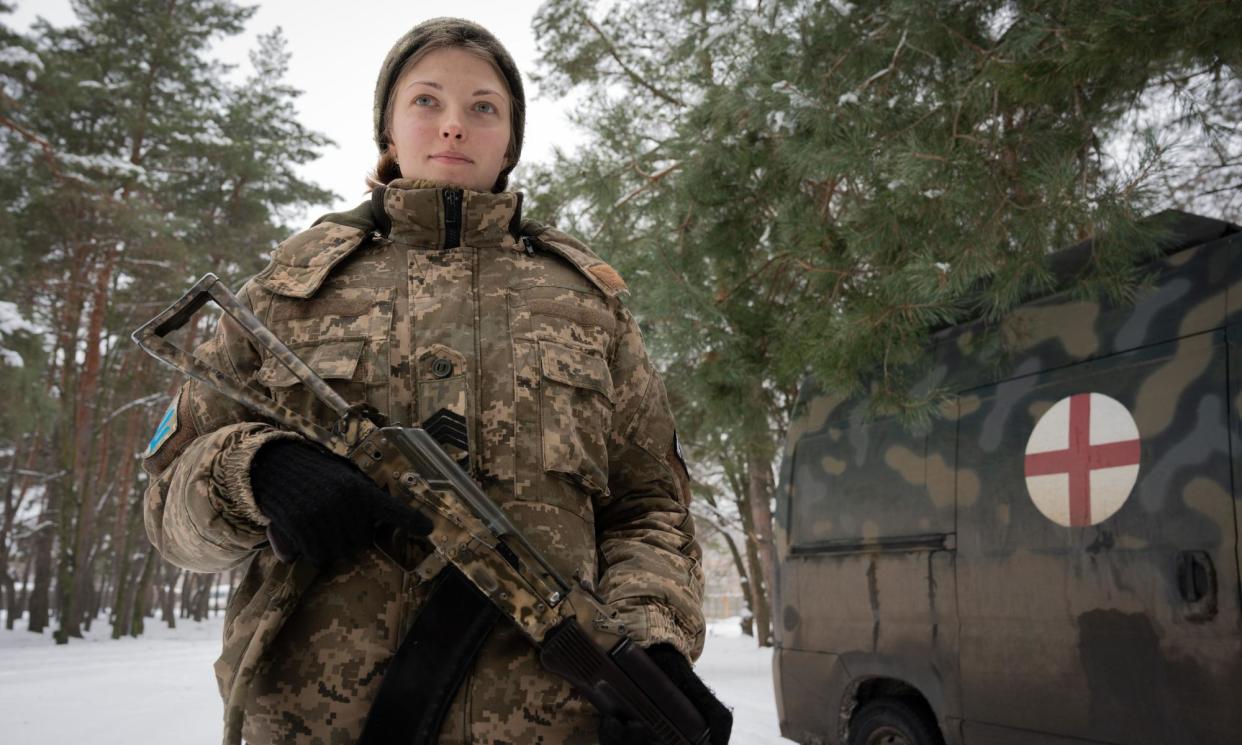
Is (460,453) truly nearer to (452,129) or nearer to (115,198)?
(452,129)

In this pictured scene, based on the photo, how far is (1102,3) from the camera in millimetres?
3543

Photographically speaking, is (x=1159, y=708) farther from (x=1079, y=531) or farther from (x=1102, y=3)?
(x=1102, y=3)

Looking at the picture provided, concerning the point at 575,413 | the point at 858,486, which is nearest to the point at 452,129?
the point at 575,413

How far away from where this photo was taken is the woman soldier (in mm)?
1345

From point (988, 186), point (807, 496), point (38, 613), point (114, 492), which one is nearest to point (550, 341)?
point (988, 186)

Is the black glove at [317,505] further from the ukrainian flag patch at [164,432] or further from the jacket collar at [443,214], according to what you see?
the jacket collar at [443,214]

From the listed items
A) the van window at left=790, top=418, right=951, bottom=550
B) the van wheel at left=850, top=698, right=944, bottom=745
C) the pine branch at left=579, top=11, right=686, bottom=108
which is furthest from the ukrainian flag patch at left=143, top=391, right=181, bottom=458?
the pine branch at left=579, top=11, right=686, bottom=108

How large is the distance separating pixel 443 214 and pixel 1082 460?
9.02 ft

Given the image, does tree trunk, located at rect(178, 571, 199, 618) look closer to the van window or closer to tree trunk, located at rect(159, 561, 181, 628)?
tree trunk, located at rect(159, 561, 181, 628)

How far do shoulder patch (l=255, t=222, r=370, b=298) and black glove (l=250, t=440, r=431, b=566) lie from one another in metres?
0.29

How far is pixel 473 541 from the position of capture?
142cm

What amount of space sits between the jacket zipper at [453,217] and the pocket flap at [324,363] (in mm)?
244

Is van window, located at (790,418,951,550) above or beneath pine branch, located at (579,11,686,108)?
beneath

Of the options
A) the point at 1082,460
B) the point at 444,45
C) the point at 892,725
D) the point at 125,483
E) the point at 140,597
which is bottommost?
the point at 892,725
